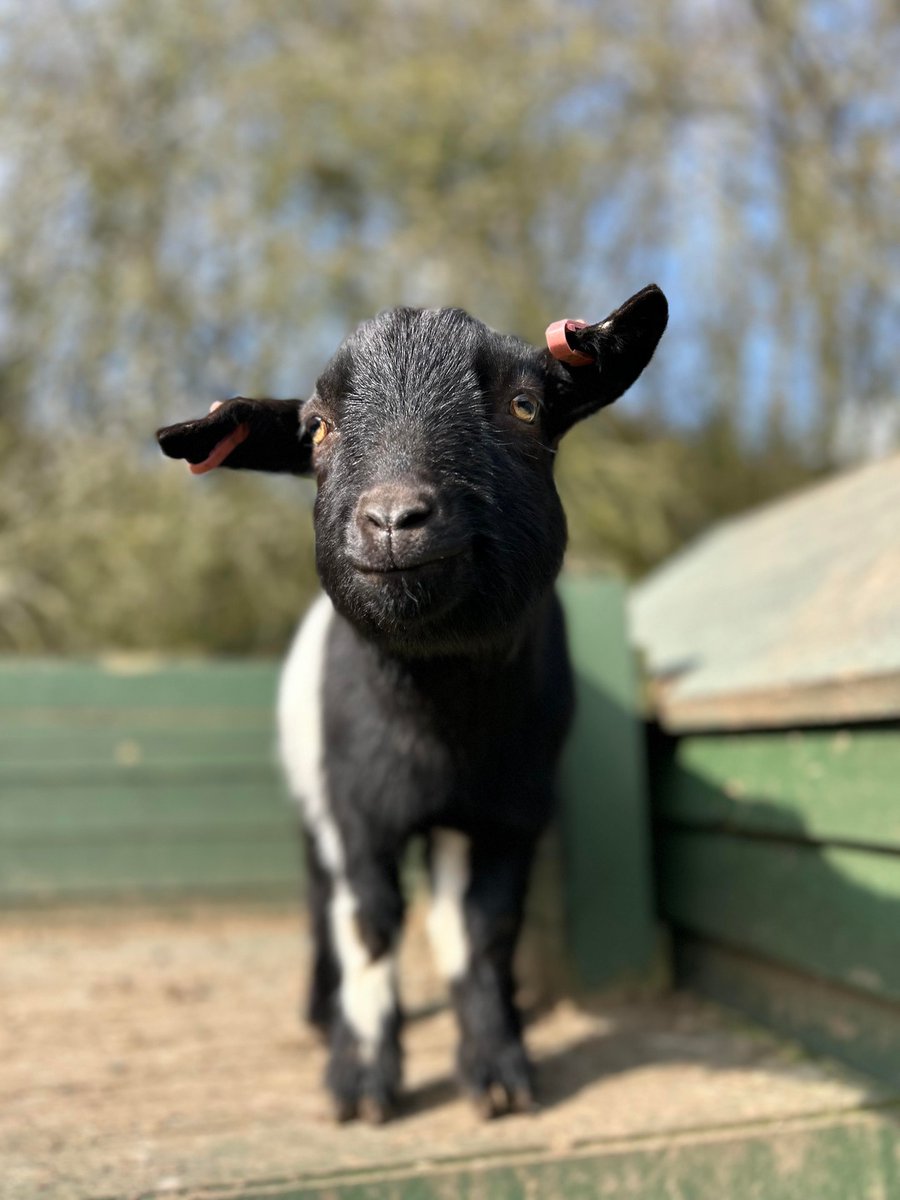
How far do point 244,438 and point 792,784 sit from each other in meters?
1.78

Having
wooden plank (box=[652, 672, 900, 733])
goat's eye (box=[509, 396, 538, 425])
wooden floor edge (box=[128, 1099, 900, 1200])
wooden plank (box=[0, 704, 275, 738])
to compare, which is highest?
goat's eye (box=[509, 396, 538, 425])

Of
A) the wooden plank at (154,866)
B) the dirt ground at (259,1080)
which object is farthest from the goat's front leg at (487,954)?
the wooden plank at (154,866)

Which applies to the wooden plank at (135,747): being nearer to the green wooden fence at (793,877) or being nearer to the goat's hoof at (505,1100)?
the green wooden fence at (793,877)

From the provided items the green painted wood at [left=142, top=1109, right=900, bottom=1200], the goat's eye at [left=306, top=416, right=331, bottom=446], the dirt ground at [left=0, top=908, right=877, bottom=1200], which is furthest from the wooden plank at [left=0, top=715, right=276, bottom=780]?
the green painted wood at [left=142, top=1109, right=900, bottom=1200]

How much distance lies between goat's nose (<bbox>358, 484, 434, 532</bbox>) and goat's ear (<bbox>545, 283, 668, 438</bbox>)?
481 millimetres

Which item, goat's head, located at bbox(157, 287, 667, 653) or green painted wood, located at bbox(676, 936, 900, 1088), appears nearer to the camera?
goat's head, located at bbox(157, 287, 667, 653)

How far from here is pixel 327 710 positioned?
281 cm

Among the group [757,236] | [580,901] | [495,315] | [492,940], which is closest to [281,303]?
[495,315]

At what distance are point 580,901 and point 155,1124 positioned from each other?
1.53m

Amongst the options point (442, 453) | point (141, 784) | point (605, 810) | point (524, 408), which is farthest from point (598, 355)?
point (141, 784)

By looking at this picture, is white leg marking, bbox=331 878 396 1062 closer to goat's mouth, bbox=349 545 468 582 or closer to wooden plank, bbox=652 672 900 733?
goat's mouth, bbox=349 545 468 582

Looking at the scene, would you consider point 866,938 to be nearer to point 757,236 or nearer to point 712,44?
point 757,236

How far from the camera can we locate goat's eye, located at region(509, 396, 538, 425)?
226cm

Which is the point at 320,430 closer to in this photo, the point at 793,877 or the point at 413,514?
the point at 413,514
